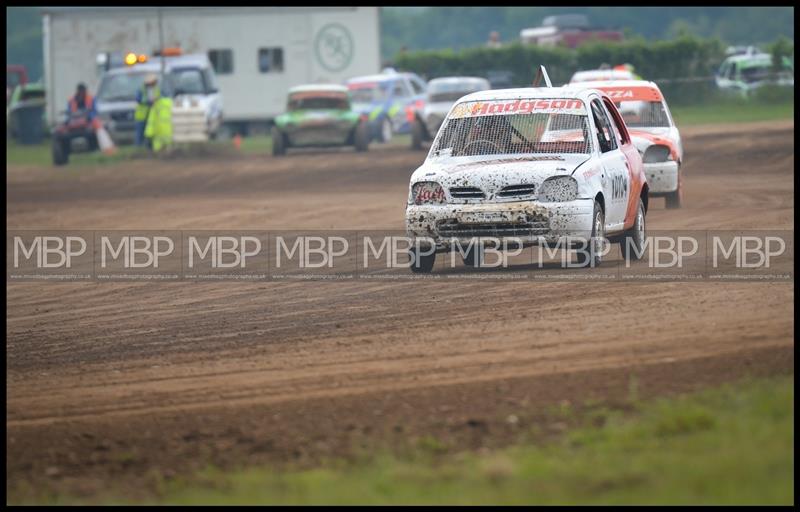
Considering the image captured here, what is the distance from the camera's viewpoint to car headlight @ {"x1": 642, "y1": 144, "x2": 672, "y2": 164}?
640 inches

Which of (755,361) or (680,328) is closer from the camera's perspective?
(755,361)

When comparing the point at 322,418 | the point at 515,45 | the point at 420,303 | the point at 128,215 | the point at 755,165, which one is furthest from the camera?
the point at 515,45

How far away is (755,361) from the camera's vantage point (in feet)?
25.3

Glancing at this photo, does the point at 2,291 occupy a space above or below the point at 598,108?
below

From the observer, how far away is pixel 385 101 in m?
34.4

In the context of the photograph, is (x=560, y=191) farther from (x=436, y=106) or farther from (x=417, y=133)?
(x=436, y=106)

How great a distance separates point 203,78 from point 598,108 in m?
22.0

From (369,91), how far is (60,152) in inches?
290

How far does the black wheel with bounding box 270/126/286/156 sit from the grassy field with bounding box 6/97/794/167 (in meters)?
1.35

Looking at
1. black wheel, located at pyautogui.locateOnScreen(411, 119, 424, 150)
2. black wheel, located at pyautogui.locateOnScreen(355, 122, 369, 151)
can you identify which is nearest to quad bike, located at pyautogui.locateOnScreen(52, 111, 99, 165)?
black wheel, located at pyautogui.locateOnScreen(355, 122, 369, 151)

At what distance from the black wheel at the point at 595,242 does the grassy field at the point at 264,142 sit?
20556mm

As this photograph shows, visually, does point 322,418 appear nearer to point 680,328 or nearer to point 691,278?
point 680,328

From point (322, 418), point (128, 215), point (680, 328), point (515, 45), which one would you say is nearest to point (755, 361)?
point (680, 328)

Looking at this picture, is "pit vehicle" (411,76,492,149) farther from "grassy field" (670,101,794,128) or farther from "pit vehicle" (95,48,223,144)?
"grassy field" (670,101,794,128)
